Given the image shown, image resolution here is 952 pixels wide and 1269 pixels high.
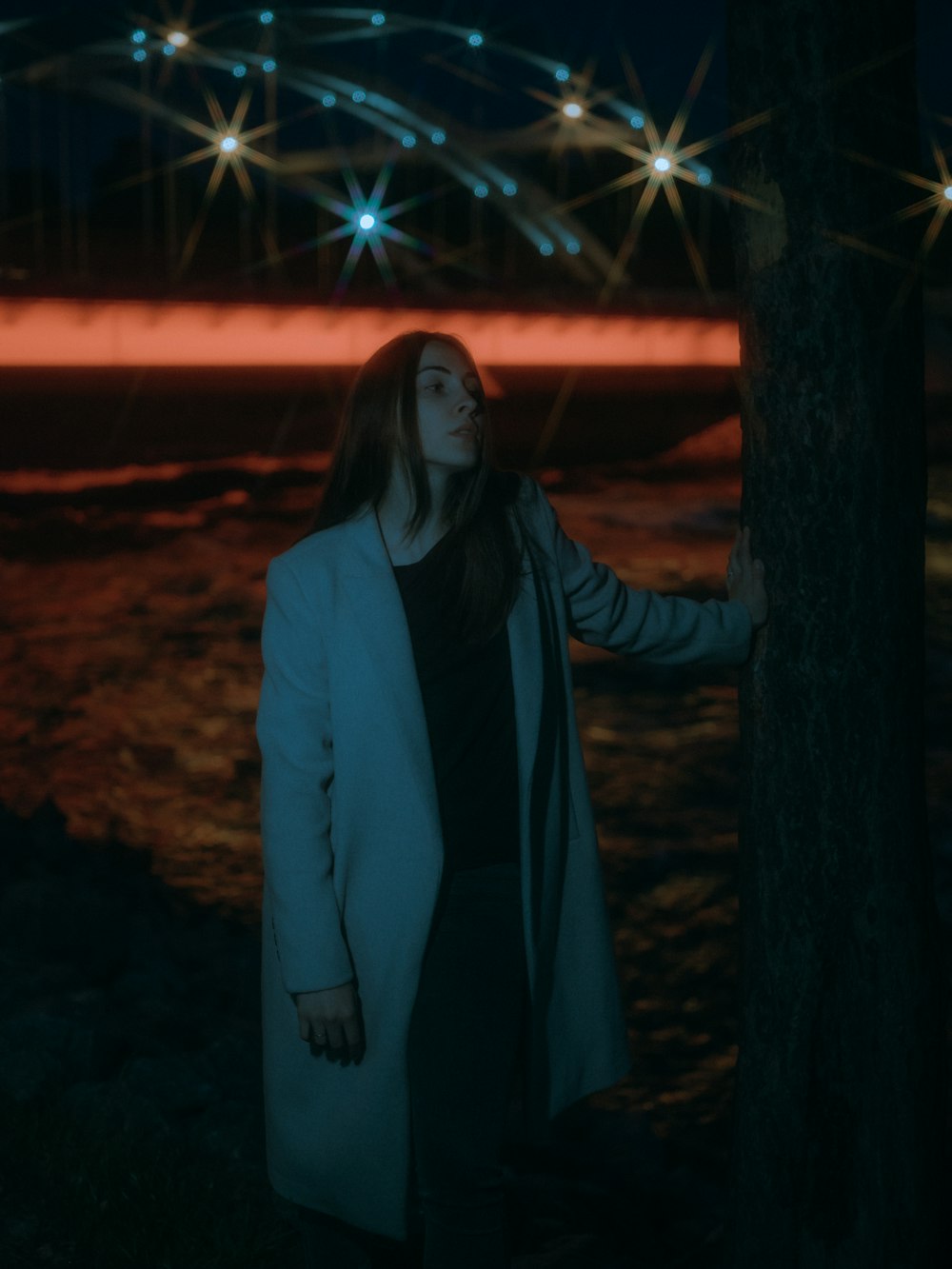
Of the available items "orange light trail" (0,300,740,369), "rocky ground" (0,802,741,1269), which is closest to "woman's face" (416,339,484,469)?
"rocky ground" (0,802,741,1269)

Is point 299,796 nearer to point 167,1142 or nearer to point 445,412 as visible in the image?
point 445,412

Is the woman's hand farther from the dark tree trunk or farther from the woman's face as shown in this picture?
the woman's face

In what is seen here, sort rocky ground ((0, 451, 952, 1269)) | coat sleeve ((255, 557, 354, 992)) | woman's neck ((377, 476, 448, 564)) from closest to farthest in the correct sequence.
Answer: coat sleeve ((255, 557, 354, 992)) → woman's neck ((377, 476, 448, 564)) → rocky ground ((0, 451, 952, 1269))

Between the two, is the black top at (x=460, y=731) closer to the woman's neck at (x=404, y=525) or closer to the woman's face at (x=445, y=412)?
the woman's neck at (x=404, y=525)

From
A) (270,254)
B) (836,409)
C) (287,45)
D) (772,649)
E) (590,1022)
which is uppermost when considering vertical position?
(287,45)

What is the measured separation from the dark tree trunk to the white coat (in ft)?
1.37

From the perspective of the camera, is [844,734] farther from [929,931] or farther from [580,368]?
[580,368]

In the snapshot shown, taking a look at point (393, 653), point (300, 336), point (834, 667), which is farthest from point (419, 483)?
point (300, 336)

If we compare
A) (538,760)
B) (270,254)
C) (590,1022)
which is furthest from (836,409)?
(270,254)

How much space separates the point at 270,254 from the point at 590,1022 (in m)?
35.8

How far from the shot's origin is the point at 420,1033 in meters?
2.38

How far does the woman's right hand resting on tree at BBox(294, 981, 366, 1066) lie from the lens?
2.31 metres

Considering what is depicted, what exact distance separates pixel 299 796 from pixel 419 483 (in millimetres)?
567

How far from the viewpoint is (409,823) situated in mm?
2314
